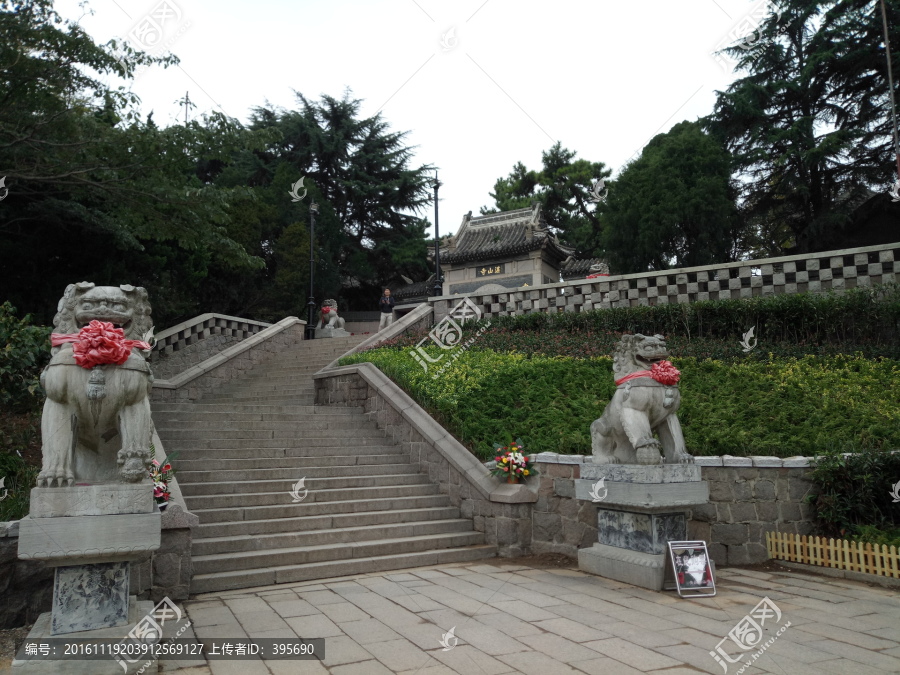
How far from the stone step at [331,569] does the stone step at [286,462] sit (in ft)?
6.53

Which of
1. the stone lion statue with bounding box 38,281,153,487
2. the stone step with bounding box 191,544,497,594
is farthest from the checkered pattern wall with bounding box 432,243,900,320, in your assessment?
the stone lion statue with bounding box 38,281,153,487

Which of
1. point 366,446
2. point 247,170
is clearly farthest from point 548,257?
point 366,446

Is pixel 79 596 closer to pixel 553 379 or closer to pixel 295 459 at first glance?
pixel 295 459

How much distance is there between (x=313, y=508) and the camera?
7.19m

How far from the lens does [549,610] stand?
4945mm

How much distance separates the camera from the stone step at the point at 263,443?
831 cm

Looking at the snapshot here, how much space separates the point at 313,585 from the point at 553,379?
17.5 ft

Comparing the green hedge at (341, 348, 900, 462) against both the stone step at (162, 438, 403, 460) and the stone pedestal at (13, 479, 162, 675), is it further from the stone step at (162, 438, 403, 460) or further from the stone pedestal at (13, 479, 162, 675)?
the stone pedestal at (13, 479, 162, 675)

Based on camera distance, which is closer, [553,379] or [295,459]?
[295,459]

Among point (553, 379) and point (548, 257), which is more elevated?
point (548, 257)

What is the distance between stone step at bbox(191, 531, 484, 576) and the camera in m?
5.89

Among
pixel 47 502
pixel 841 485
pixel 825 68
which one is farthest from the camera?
pixel 825 68

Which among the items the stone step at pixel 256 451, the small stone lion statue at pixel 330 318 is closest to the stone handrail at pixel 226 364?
the small stone lion statue at pixel 330 318

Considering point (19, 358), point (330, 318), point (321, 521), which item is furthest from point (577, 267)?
point (19, 358)
